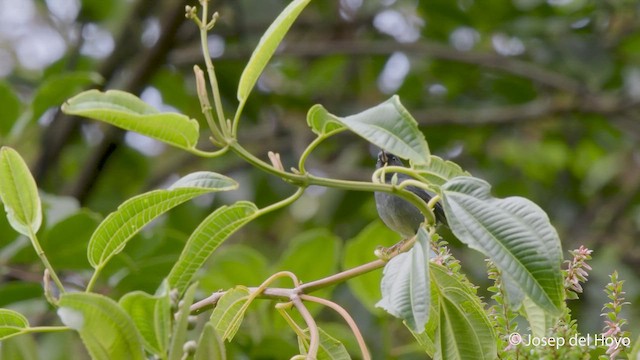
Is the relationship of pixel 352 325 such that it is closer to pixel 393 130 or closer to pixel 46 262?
pixel 393 130

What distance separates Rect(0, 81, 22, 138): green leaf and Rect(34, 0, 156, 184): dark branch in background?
92 centimetres

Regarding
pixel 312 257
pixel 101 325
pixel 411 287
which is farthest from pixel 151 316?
pixel 312 257

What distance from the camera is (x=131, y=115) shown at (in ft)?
2.98

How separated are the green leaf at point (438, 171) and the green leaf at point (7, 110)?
1.38 metres

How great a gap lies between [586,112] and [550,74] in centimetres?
21

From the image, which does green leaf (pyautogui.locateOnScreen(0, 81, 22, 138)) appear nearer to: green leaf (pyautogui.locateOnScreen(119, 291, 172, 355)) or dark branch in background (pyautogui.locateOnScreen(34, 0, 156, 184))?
dark branch in background (pyautogui.locateOnScreen(34, 0, 156, 184))

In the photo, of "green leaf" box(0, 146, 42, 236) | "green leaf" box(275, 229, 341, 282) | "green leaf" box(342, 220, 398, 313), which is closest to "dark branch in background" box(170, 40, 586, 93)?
"green leaf" box(275, 229, 341, 282)

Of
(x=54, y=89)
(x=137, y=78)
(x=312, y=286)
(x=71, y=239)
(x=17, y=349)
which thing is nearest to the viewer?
(x=312, y=286)

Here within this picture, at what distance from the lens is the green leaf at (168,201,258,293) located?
99 cm

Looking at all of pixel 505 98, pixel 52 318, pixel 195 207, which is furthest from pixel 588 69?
pixel 52 318

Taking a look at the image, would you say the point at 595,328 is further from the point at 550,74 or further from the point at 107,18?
the point at 107,18

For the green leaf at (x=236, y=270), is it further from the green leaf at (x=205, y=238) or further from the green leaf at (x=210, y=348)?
the green leaf at (x=210, y=348)

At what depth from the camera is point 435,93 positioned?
402 cm

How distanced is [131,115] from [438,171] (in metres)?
0.36
